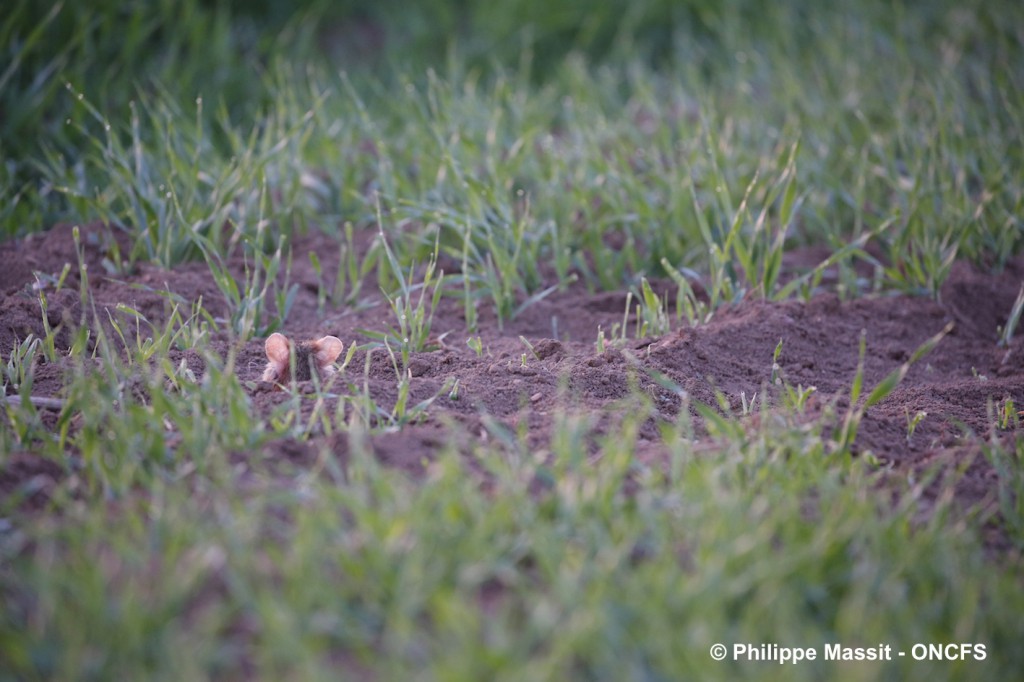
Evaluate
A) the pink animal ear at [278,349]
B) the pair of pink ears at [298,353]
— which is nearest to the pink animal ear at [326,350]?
the pair of pink ears at [298,353]

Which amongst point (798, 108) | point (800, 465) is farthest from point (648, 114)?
point (800, 465)

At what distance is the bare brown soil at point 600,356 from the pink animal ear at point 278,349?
7 cm

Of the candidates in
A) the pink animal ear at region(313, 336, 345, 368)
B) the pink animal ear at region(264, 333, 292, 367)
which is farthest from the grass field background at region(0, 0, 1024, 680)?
the pink animal ear at region(313, 336, 345, 368)

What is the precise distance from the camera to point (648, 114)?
4.64m

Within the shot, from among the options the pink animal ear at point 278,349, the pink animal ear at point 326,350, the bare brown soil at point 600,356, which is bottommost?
the bare brown soil at point 600,356

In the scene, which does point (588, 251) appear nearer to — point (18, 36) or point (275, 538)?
point (275, 538)

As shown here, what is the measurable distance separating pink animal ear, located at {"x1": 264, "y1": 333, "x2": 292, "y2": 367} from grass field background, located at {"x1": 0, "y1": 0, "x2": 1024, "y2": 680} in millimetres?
65

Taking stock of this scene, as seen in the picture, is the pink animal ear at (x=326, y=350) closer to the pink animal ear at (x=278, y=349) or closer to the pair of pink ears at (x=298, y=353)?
the pair of pink ears at (x=298, y=353)

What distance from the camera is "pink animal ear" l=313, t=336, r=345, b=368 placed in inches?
91.4

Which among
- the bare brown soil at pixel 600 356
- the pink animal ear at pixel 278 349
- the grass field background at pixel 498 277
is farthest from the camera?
the pink animal ear at pixel 278 349

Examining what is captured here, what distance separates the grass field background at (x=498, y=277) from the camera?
58.5 inches

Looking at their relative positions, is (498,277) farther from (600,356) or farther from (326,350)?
(326,350)

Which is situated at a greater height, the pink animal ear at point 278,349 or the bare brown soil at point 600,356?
the pink animal ear at point 278,349

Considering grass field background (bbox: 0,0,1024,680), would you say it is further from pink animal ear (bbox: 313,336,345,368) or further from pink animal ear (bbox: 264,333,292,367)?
pink animal ear (bbox: 313,336,345,368)
